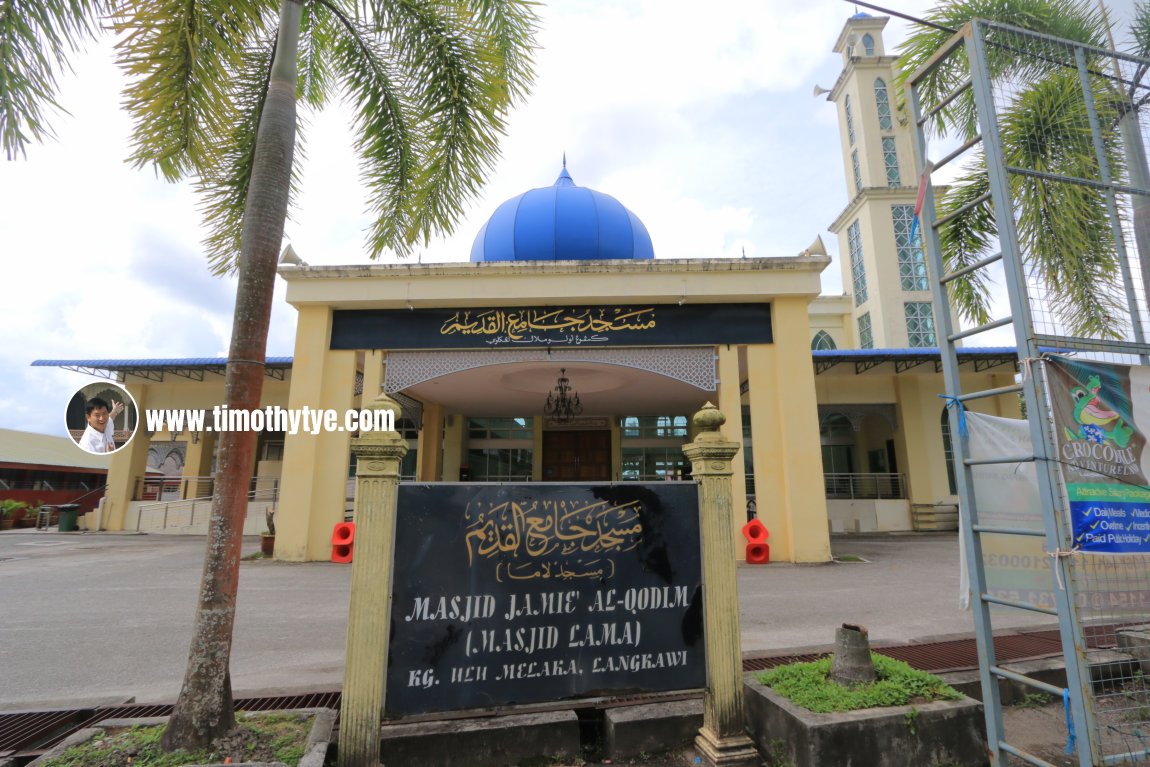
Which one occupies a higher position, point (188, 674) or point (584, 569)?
point (584, 569)

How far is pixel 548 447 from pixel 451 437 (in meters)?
3.16

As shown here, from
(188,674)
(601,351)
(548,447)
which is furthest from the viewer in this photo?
(548,447)

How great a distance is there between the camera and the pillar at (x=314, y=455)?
415 inches

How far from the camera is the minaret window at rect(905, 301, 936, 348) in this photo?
21016 mm

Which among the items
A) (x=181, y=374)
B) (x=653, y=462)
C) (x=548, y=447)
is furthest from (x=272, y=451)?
(x=653, y=462)

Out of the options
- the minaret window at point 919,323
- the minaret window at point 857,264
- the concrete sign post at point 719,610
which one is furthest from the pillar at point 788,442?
the minaret window at point 857,264

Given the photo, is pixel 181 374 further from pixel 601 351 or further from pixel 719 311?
pixel 719 311

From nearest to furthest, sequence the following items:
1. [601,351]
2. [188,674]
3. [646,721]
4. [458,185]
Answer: [188,674]
[646,721]
[458,185]
[601,351]

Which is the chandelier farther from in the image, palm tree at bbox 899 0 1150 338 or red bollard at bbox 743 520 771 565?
palm tree at bbox 899 0 1150 338

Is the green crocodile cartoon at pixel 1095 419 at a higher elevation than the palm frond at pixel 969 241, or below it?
below

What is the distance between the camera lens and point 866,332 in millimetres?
22578

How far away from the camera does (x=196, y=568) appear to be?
10.2 m

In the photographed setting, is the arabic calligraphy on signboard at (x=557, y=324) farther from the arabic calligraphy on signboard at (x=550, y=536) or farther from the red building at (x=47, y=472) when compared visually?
the red building at (x=47, y=472)

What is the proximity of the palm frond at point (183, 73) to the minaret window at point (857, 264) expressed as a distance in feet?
76.1
